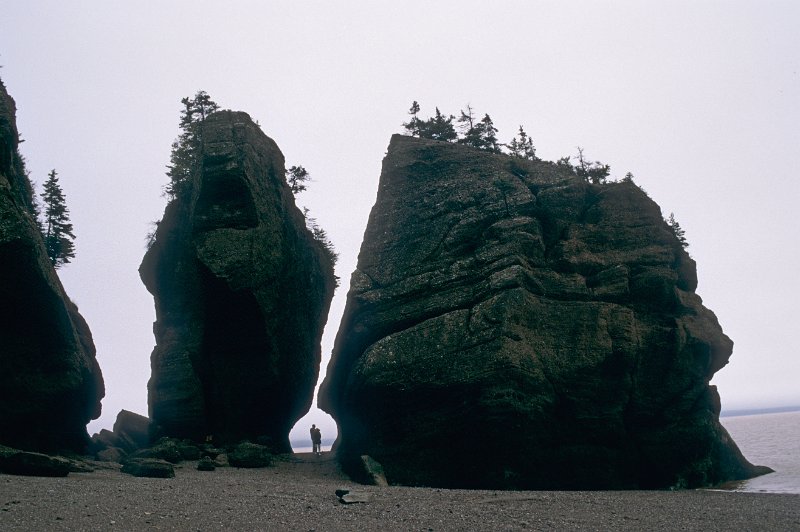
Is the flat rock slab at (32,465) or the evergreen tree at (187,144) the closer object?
the flat rock slab at (32,465)

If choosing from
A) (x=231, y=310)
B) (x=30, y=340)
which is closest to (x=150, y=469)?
(x=30, y=340)

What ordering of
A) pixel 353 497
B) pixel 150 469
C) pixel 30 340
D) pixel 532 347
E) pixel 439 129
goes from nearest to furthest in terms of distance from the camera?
pixel 353 497 < pixel 150 469 < pixel 532 347 < pixel 30 340 < pixel 439 129

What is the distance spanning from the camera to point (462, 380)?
86.8 feet

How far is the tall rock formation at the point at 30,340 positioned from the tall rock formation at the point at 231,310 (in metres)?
6.17

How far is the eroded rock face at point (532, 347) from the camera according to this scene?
26547 millimetres

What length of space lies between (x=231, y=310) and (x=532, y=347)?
18.8m

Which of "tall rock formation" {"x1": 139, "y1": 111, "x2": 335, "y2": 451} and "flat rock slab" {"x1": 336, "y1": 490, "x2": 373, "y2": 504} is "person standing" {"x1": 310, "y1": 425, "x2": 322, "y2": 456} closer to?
"tall rock formation" {"x1": 139, "y1": 111, "x2": 335, "y2": 451}

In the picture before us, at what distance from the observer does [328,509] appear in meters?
15.9

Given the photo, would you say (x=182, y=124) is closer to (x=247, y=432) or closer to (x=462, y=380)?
(x=247, y=432)

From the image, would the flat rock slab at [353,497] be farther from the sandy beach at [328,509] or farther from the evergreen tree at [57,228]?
the evergreen tree at [57,228]

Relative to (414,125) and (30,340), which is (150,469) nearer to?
(30,340)

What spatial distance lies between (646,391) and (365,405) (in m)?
14.8

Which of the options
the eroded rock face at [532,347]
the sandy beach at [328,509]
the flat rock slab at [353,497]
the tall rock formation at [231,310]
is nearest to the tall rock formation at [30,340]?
the tall rock formation at [231,310]

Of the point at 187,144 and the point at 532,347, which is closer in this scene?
the point at 532,347
